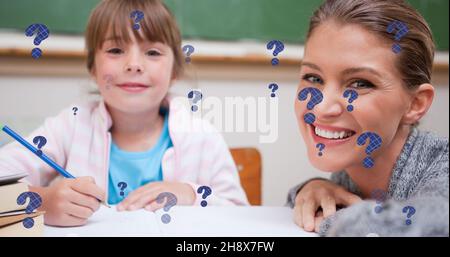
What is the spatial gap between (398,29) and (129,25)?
0.35 m

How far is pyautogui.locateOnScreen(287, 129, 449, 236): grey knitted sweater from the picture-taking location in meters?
0.43

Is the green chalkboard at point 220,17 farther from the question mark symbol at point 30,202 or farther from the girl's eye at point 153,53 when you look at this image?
the question mark symbol at point 30,202

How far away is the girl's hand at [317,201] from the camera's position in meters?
0.57

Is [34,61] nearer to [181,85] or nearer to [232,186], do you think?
[181,85]

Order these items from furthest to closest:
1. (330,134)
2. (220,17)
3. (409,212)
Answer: (220,17) → (330,134) → (409,212)

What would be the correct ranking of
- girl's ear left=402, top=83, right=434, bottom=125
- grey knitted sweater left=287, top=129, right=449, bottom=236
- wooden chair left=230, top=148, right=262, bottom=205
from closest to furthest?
1. grey knitted sweater left=287, top=129, right=449, bottom=236
2. girl's ear left=402, top=83, right=434, bottom=125
3. wooden chair left=230, top=148, right=262, bottom=205

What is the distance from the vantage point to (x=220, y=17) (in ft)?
2.93

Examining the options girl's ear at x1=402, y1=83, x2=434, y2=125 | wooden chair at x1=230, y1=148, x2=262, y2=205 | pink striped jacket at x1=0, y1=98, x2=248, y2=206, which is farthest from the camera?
wooden chair at x1=230, y1=148, x2=262, y2=205

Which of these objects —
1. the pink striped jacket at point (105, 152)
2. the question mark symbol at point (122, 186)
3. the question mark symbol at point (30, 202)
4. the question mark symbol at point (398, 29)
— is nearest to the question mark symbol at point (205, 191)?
the pink striped jacket at point (105, 152)

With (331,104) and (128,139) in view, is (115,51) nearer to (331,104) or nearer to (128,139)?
(128,139)

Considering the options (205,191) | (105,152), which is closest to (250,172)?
(205,191)

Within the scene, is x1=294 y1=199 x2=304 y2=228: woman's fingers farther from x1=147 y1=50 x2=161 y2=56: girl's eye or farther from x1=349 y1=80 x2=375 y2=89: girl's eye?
x1=147 y1=50 x2=161 y2=56: girl's eye

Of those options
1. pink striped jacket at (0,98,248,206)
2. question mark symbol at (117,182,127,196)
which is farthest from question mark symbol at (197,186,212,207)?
question mark symbol at (117,182,127,196)

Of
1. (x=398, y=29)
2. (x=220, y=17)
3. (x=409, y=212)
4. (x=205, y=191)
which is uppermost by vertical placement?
(x=220, y=17)
